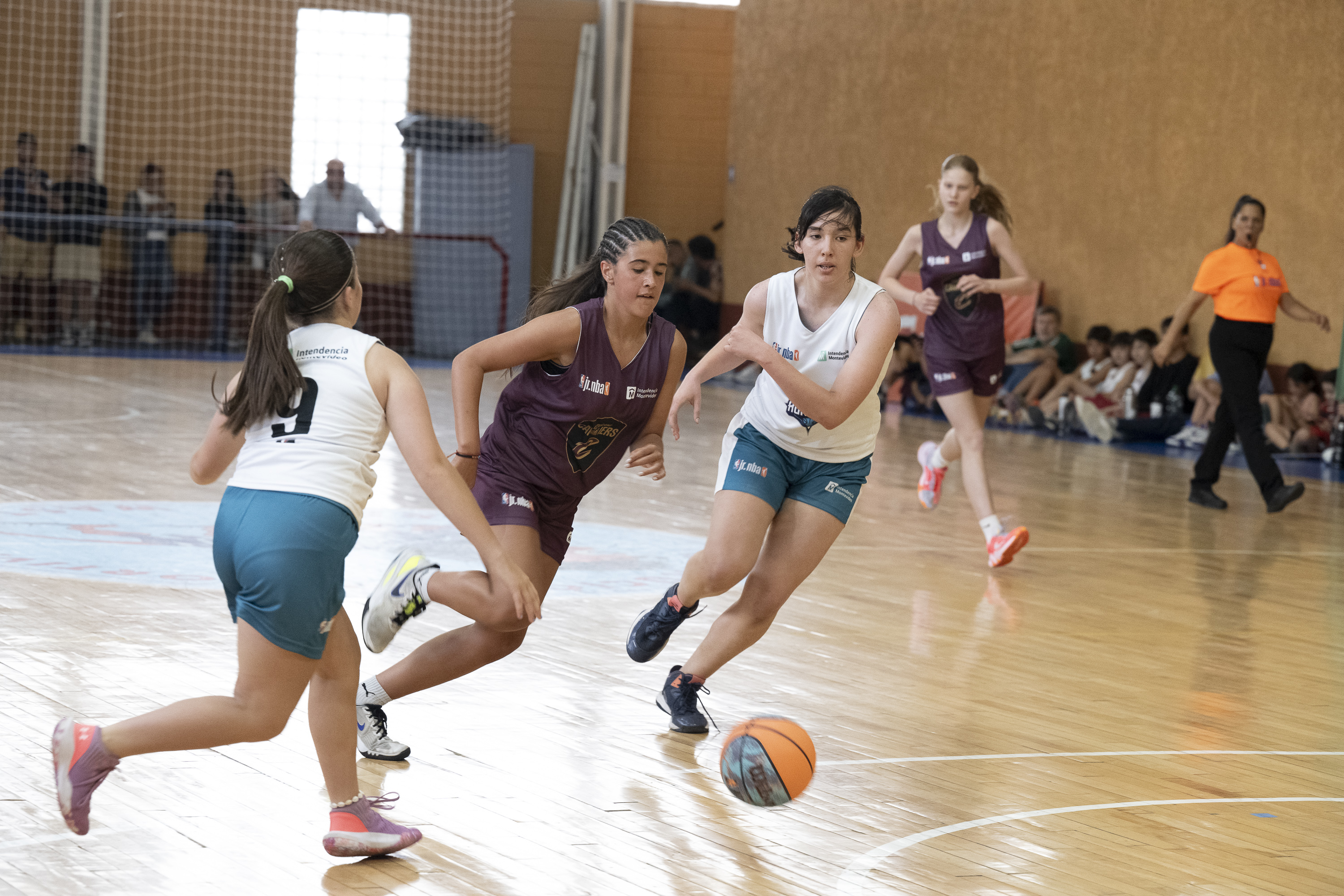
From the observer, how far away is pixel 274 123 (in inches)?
680

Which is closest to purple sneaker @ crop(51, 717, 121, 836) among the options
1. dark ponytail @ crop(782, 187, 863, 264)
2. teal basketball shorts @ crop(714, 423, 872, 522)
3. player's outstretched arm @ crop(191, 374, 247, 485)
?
player's outstretched arm @ crop(191, 374, 247, 485)

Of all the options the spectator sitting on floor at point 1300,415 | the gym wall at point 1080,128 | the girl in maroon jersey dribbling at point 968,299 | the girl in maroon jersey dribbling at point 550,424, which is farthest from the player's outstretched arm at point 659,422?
the gym wall at point 1080,128

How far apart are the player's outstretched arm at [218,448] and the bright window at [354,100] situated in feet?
47.9

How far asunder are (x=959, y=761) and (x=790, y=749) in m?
0.80

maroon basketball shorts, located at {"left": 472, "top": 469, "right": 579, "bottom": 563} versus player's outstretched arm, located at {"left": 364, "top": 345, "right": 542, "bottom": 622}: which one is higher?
player's outstretched arm, located at {"left": 364, "top": 345, "right": 542, "bottom": 622}

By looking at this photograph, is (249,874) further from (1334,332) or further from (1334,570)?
(1334,332)

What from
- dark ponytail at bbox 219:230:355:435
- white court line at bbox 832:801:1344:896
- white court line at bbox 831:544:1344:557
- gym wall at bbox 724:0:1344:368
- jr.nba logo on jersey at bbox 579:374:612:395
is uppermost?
gym wall at bbox 724:0:1344:368

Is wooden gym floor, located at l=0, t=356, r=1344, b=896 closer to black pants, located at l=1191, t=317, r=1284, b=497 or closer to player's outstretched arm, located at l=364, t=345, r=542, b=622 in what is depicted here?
player's outstretched arm, located at l=364, t=345, r=542, b=622

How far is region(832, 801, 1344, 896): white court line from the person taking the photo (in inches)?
118

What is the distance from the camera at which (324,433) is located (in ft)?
9.40

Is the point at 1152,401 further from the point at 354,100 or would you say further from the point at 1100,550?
the point at 354,100

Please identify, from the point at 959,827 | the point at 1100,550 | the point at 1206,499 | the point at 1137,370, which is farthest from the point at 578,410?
the point at 1137,370

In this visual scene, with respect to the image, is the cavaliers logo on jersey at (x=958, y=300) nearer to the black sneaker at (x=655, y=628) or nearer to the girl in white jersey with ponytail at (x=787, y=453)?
the girl in white jersey with ponytail at (x=787, y=453)

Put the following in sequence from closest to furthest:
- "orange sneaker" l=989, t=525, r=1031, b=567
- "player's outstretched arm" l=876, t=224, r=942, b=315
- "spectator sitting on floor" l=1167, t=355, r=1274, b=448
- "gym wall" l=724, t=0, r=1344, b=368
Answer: "player's outstretched arm" l=876, t=224, r=942, b=315 → "orange sneaker" l=989, t=525, r=1031, b=567 → "gym wall" l=724, t=0, r=1344, b=368 → "spectator sitting on floor" l=1167, t=355, r=1274, b=448
